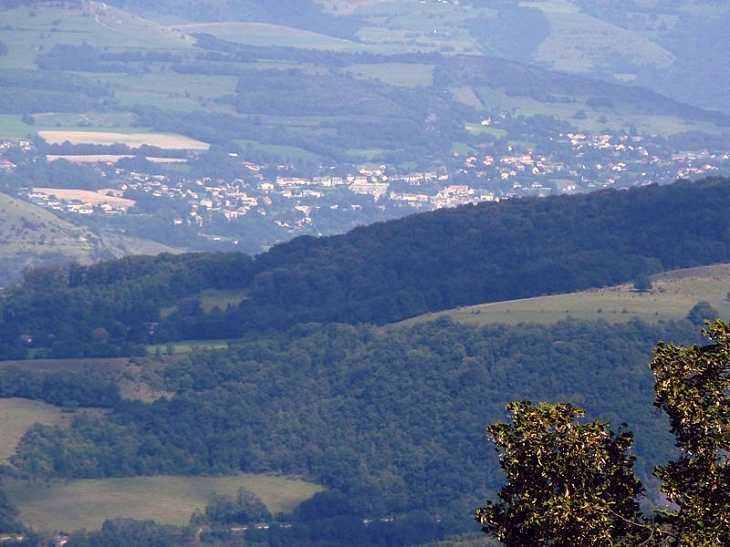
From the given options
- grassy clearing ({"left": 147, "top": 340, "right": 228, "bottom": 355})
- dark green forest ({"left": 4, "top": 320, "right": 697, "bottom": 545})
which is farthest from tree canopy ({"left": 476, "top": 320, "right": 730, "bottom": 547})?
grassy clearing ({"left": 147, "top": 340, "right": 228, "bottom": 355})

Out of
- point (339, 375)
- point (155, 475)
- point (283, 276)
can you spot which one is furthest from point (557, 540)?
point (283, 276)

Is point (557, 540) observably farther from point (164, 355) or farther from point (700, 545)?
point (164, 355)

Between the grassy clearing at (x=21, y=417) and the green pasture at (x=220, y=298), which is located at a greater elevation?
the grassy clearing at (x=21, y=417)

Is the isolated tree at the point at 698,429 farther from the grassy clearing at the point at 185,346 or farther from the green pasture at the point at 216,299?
the green pasture at the point at 216,299

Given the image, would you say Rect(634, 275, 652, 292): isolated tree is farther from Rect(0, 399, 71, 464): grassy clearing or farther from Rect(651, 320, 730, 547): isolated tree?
Rect(651, 320, 730, 547): isolated tree

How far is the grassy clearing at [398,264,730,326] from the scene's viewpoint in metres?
127

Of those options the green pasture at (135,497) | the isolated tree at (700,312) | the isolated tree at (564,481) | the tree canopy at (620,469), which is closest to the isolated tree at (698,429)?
the tree canopy at (620,469)

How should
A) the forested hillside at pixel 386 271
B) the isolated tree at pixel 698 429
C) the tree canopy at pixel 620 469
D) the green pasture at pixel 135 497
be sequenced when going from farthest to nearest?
the forested hillside at pixel 386 271 → the green pasture at pixel 135 497 → the tree canopy at pixel 620 469 → the isolated tree at pixel 698 429

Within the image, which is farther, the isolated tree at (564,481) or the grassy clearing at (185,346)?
the grassy clearing at (185,346)

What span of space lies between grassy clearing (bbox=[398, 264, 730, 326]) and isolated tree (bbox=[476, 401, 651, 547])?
95.6 metres

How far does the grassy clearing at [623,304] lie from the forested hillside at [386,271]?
7.21 meters

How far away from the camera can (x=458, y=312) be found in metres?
138

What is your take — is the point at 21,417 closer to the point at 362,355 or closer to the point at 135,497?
the point at 135,497

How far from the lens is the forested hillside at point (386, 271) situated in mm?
150500
